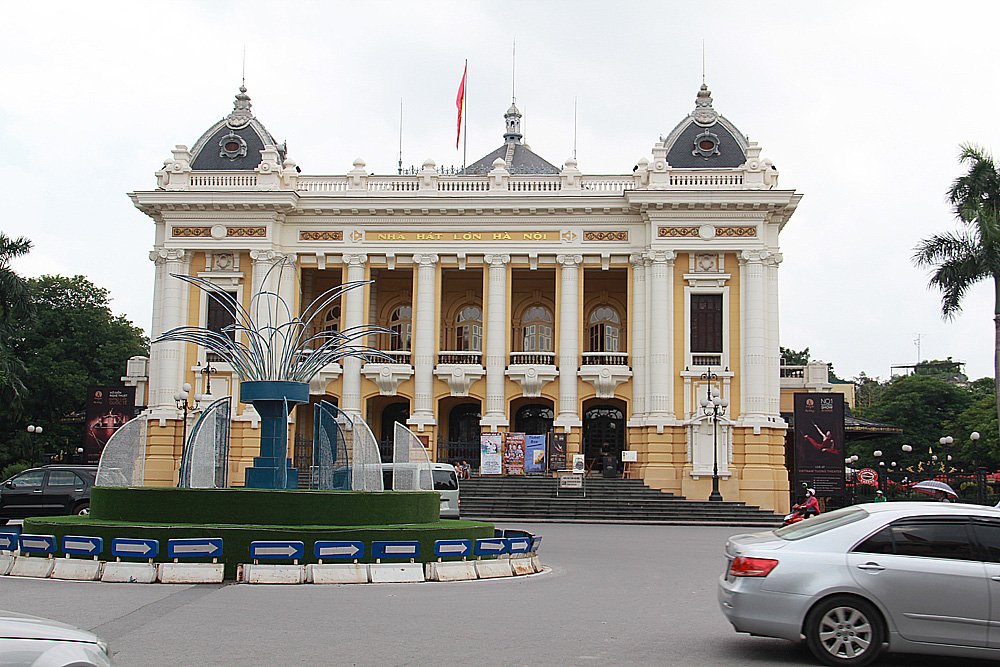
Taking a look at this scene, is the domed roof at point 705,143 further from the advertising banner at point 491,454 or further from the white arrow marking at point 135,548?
the white arrow marking at point 135,548

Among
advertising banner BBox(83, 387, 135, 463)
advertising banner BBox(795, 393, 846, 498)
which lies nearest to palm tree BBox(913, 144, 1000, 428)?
advertising banner BBox(795, 393, 846, 498)

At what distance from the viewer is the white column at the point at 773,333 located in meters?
43.8

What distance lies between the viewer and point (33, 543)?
17328 millimetres

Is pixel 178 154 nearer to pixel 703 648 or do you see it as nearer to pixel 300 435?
pixel 300 435

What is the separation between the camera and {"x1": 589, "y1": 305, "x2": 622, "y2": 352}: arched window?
4953 centimetres

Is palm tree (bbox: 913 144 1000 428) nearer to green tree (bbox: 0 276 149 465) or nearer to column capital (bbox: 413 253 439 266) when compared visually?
column capital (bbox: 413 253 439 266)

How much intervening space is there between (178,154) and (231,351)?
23160 mm

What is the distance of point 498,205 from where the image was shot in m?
45.4

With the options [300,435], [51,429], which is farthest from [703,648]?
[51,429]

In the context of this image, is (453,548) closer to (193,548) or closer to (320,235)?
(193,548)

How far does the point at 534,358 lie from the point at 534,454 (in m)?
4.24

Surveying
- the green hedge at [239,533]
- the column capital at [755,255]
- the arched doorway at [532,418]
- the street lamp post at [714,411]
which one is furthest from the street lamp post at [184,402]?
the green hedge at [239,533]

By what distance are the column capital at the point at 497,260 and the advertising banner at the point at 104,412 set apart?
15.2 meters

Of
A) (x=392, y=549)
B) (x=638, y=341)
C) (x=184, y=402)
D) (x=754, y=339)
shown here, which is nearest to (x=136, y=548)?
(x=392, y=549)
